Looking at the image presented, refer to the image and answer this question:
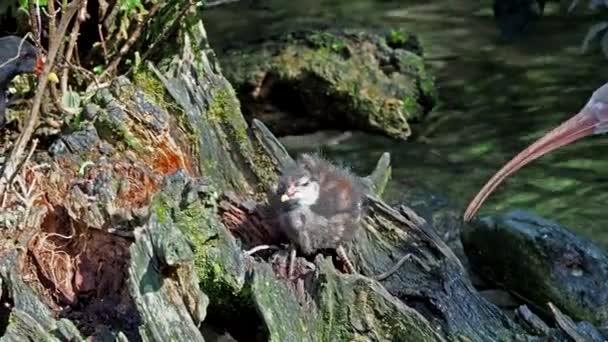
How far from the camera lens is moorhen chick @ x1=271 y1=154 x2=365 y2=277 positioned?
419 cm

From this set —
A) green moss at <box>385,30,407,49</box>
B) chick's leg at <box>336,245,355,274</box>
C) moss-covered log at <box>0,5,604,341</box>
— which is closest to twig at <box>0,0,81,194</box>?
moss-covered log at <box>0,5,604,341</box>

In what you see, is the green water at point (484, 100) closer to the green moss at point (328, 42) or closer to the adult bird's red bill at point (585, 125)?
the green moss at point (328, 42)

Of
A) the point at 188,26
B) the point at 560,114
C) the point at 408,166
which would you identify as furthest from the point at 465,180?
the point at 188,26

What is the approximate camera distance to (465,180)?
6.94 metres

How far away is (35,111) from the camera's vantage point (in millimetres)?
4348

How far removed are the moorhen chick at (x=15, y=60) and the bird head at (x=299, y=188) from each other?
3.89 feet

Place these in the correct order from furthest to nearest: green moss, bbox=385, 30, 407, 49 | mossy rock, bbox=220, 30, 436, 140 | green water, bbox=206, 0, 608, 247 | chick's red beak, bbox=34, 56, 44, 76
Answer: green moss, bbox=385, 30, 407, 49
mossy rock, bbox=220, 30, 436, 140
green water, bbox=206, 0, 608, 247
chick's red beak, bbox=34, 56, 44, 76

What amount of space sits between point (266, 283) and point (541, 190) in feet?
10.9

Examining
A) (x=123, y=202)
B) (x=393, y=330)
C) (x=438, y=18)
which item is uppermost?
(x=123, y=202)

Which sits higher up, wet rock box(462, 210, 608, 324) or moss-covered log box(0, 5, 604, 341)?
moss-covered log box(0, 5, 604, 341)

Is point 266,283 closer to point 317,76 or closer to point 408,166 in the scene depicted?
point 408,166

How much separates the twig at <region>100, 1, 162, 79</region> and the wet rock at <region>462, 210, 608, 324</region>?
184 cm

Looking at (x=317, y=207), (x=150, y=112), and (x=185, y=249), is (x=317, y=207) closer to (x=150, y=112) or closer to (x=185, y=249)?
(x=150, y=112)

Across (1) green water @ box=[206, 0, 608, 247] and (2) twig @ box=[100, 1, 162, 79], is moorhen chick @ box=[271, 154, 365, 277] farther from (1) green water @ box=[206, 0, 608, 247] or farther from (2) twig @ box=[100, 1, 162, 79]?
(1) green water @ box=[206, 0, 608, 247]
